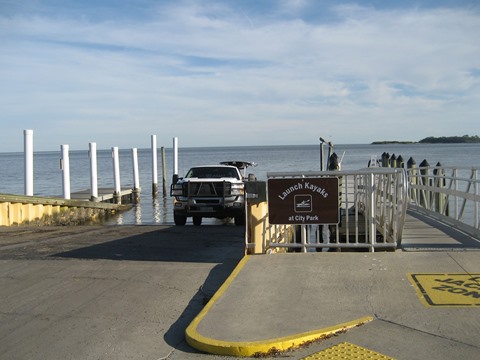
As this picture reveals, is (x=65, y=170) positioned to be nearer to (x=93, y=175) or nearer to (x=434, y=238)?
(x=93, y=175)

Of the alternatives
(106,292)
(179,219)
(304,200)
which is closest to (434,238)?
(304,200)

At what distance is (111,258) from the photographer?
912 centimetres

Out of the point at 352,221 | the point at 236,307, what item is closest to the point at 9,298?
the point at 236,307

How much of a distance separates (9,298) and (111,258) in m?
2.32

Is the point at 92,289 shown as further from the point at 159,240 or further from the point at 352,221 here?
→ the point at 352,221

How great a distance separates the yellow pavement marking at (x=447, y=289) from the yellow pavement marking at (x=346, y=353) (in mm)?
1399

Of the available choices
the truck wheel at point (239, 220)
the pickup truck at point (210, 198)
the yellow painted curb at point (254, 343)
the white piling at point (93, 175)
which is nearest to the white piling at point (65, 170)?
the white piling at point (93, 175)

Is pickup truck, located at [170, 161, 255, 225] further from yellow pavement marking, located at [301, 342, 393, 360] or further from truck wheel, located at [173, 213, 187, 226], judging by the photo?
yellow pavement marking, located at [301, 342, 393, 360]

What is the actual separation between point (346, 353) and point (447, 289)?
213 cm

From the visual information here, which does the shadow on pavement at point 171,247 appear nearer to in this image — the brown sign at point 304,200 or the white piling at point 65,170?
the brown sign at point 304,200

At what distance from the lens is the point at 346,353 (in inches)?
188

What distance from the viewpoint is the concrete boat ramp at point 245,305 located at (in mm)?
5008

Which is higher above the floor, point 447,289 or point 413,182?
point 413,182

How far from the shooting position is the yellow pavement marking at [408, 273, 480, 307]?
592cm
